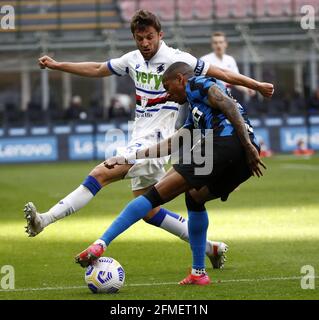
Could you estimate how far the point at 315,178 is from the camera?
20.4 m

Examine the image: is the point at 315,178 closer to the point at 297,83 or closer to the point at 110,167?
the point at 110,167

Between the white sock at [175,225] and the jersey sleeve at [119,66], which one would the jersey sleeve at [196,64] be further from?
the white sock at [175,225]

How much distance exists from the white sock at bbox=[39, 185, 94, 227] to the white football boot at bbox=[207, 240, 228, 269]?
1328 millimetres

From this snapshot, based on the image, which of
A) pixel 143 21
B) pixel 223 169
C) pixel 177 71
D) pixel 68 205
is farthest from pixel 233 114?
pixel 68 205

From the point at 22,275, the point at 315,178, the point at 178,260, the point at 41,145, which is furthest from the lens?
the point at 41,145

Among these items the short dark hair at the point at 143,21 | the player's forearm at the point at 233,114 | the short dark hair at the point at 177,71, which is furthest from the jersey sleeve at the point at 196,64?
the player's forearm at the point at 233,114

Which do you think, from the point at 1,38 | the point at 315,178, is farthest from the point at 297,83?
the point at 315,178

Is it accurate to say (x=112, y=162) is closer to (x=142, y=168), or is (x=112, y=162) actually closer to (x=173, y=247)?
(x=142, y=168)

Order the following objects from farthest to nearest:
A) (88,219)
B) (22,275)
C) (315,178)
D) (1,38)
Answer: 1. (1,38)
2. (315,178)
3. (88,219)
4. (22,275)

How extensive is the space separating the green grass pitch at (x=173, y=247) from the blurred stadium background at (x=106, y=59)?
32.1ft

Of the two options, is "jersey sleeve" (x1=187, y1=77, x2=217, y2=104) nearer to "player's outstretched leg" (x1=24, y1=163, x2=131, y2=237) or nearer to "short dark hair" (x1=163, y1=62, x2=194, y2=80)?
"short dark hair" (x1=163, y1=62, x2=194, y2=80)

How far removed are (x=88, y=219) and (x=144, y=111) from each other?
4.84m

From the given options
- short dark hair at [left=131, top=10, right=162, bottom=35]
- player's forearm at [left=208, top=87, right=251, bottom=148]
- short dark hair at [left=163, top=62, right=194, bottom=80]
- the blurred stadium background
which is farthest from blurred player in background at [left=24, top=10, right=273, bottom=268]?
the blurred stadium background

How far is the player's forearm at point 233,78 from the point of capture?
9188 mm
